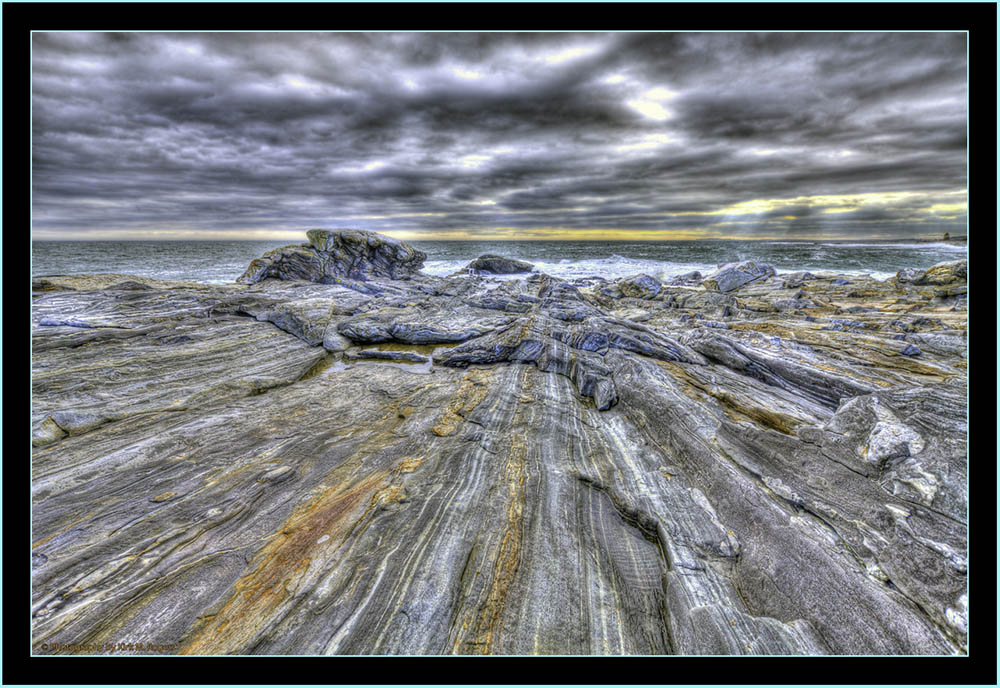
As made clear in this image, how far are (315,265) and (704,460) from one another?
1283 inches

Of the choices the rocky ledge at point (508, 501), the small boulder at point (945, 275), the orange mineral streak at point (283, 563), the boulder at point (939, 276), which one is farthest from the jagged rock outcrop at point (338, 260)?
the small boulder at point (945, 275)

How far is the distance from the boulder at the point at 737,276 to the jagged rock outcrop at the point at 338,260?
31071 mm

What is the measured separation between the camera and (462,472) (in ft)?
19.7

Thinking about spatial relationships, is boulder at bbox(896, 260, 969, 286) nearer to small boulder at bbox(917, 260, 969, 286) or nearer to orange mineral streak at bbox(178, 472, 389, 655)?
small boulder at bbox(917, 260, 969, 286)

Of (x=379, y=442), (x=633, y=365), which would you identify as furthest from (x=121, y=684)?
(x=633, y=365)

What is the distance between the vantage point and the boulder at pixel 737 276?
1099 inches

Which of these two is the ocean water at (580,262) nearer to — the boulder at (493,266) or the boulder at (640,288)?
the boulder at (493,266)

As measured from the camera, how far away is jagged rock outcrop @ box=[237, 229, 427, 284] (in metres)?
28.1

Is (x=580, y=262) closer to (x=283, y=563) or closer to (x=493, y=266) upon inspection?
(x=493, y=266)

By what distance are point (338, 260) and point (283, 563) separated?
108 feet

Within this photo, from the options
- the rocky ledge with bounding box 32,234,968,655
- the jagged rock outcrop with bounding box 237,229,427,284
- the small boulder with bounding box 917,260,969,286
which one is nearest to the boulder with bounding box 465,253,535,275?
the jagged rock outcrop with bounding box 237,229,427,284

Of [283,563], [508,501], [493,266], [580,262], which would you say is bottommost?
[283,563]

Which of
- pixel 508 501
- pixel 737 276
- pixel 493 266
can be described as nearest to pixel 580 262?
pixel 493 266

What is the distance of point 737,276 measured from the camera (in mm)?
28328
